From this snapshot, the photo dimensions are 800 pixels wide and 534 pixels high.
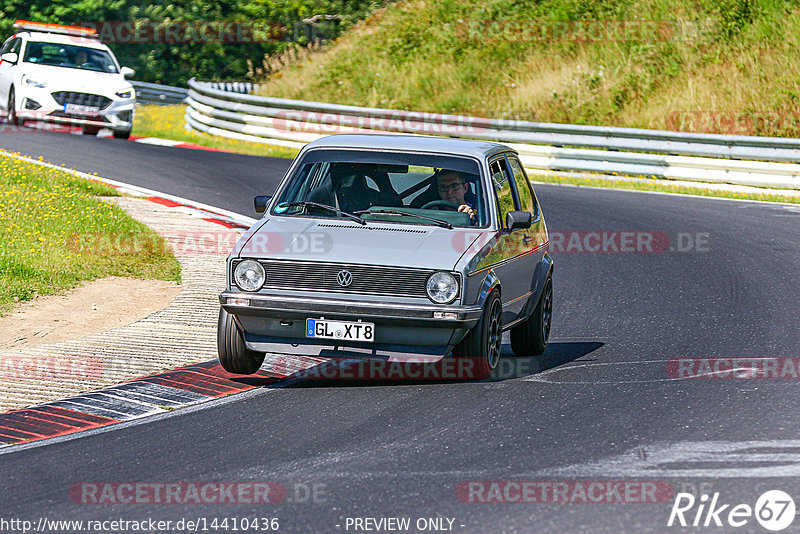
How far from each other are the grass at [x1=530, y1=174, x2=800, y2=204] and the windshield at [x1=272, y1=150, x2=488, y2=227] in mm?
13074

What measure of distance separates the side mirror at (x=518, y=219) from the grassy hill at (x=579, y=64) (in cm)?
1760

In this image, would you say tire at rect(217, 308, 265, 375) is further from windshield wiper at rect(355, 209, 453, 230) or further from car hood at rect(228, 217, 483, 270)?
windshield wiper at rect(355, 209, 453, 230)

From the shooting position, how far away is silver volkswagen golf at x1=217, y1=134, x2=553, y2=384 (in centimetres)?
822

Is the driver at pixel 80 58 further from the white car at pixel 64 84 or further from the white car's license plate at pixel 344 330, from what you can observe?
the white car's license plate at pixel 344 330

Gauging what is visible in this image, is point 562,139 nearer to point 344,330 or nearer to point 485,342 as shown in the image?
point 485,342

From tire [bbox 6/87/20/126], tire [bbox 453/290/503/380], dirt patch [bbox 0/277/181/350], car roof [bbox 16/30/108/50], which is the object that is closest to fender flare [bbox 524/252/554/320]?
tire [bbox 453/290/503/380]

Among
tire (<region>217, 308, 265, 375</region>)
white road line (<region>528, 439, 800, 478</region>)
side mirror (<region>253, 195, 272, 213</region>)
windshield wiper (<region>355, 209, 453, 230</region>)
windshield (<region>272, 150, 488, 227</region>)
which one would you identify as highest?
windshield (<region>272, 150, 488, 227</region>)

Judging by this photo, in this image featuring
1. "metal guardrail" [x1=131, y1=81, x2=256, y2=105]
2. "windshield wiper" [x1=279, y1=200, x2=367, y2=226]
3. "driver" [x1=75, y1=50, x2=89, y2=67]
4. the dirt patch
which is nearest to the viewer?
"windshield wiper" [x1=279, y1=200, x2=367, y2=226]

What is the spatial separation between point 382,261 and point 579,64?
23.3 meters

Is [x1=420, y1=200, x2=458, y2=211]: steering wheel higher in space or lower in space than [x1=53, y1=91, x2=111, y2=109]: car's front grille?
lower

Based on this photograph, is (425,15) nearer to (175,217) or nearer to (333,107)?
(333,107)

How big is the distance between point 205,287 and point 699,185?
13025mm

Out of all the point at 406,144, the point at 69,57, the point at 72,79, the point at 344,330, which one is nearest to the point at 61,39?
the point at 69,57

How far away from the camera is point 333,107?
26.5m
